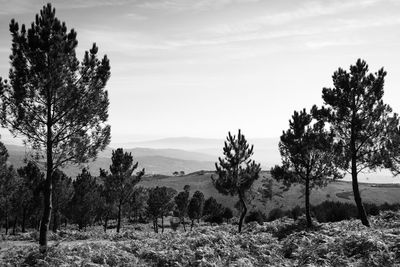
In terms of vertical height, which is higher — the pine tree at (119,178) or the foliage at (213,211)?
the pine tree at (119,178)

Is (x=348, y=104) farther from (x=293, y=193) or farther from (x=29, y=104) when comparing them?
(x=293, y=193)

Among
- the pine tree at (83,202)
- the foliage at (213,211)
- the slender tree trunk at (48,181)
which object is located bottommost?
the foliage at (213,211)

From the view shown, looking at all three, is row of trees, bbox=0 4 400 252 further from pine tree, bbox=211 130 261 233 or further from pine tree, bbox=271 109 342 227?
pine tree, bbox=211 130 261 233

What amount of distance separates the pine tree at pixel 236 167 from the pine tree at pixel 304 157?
10.5 ft

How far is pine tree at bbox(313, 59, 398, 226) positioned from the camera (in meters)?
26.0

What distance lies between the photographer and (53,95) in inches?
739

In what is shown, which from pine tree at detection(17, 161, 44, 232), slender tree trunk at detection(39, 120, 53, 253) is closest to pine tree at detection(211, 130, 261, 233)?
slender tree trunk at detection(39, 120, 53, 253)

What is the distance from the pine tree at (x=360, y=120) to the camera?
26031 millimetres

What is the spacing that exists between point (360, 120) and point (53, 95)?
2339 cm

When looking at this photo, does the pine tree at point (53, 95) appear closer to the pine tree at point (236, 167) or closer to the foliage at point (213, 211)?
the pine tree at point (236, 167)

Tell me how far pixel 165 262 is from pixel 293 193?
87.7m

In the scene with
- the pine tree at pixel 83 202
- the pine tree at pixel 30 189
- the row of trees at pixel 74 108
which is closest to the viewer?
the row of trees at pixel 74 108

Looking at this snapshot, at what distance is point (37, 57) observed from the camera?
18.0m

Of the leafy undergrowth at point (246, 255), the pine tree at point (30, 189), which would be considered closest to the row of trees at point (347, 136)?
the leafy undergrowth at point (246, 255)
